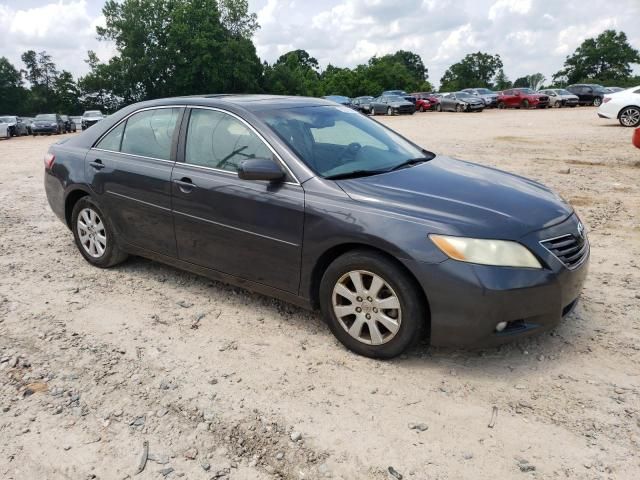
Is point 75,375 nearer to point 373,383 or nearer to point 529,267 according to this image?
point 373,383

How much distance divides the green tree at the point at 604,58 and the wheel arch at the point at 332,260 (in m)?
93.8

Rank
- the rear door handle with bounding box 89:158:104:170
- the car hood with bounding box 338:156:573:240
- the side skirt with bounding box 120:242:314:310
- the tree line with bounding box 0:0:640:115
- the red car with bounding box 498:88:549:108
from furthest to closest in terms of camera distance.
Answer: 1. the tree line with bounding box 0:0:640:115
2. the red car with bounding box 498:88:549:108
3. the rear door handle with bounding box 89:158:104:170
4. the side skirt with bounding box 120:242:314:310
5. the car hood with bounding box 338:156:573:240

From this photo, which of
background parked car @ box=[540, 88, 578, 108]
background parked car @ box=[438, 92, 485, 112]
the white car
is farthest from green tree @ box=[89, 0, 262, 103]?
the white car

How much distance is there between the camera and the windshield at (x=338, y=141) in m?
3.91

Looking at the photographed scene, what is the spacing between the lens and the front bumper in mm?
3133

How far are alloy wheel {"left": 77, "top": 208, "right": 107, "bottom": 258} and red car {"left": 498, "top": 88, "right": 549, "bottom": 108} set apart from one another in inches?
1539

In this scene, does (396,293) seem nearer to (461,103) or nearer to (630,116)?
(630,116)

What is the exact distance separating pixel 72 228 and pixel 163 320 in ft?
6.10

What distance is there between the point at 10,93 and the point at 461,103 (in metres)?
68.9

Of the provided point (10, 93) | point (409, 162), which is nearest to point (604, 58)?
point (10, 93)

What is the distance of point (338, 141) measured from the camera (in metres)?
4.31

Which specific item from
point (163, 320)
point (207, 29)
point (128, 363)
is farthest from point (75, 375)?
point (207, 29)

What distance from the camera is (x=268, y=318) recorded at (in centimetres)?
419

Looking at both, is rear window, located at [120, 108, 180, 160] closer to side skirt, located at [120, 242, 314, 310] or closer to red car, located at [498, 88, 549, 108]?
side skirt, located at [120, 242, 314, 310]
